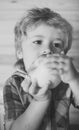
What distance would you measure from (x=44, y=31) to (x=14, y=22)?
0.10 meters

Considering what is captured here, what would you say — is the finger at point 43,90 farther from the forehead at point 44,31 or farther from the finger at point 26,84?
the forehead at point 44,31

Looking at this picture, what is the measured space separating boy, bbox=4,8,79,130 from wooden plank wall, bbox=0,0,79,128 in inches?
0.7

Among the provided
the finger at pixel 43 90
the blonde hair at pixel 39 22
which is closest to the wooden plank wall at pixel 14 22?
the blonde hair at pixel 39 22

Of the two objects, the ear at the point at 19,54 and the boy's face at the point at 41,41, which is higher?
the boy's face at the point at 41,41

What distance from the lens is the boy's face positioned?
85cm

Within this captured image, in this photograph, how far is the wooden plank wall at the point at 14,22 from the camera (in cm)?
87

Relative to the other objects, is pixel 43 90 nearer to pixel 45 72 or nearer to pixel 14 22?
pixel 45 72

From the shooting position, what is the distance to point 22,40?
2.83 feet

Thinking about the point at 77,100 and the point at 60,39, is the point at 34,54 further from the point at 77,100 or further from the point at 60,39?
the point at 77,100

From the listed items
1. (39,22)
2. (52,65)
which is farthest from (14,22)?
(52,65)

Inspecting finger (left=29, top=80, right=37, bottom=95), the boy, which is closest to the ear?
the boy

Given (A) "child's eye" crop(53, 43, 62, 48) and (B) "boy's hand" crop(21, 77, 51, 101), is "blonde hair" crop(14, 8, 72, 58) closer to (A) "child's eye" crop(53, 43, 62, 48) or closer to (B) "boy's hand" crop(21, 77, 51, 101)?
(A) "child's eye" crop(53, 43, 62, 48)

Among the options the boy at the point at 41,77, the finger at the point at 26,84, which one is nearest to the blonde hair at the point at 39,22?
the boy at the point at 41,77

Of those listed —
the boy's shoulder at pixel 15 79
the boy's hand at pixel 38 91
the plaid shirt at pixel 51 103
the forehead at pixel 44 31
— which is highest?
the forehead at pixel 44 31
